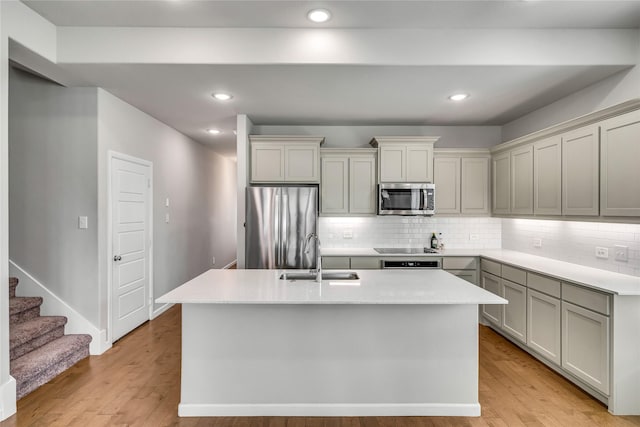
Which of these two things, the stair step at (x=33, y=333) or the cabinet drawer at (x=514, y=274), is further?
the cabinet drawer at (x=514, y=274)

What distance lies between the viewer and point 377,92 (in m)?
3.39

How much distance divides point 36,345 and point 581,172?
4.94m

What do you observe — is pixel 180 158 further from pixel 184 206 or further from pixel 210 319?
pixel 210 319

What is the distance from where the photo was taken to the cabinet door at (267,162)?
4.29m

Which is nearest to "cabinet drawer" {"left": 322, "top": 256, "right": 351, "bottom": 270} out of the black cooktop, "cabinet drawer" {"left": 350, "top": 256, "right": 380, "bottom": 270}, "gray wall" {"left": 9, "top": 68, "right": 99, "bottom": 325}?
"cabinet drawer" {"left": 350, "top": 256, "right": 380, "bottom": 270}

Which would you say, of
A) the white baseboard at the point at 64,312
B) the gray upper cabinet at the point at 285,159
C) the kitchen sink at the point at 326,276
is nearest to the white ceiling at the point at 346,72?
the gray upper cabinet at the point at 285,159

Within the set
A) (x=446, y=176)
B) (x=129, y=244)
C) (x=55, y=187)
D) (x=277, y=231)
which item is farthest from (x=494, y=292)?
(x=55, y=187)

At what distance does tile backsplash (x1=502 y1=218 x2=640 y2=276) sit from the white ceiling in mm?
1328

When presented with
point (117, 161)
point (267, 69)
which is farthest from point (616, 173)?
point (117, 161)

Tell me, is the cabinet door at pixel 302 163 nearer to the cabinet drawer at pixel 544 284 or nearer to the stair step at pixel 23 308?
the cabinet drawer at pixel 544 284

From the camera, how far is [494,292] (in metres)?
3.80

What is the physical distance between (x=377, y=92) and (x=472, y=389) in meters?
2.64

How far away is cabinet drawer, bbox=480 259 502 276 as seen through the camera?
3.74m

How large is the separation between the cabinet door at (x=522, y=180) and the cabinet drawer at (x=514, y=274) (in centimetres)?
66
